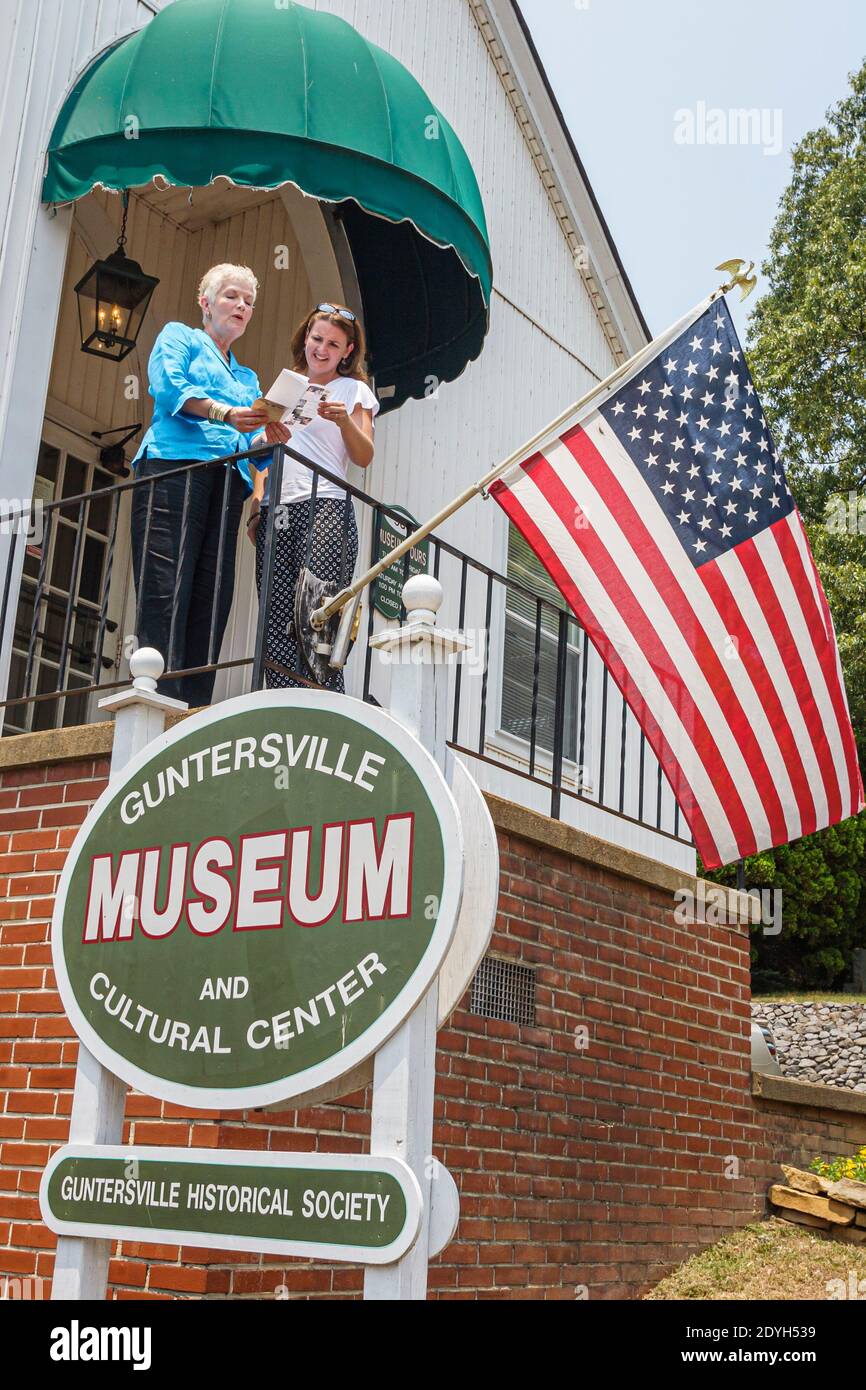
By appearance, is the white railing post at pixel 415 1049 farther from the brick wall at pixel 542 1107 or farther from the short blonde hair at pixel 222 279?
the short blonde hair at pixel 222 279

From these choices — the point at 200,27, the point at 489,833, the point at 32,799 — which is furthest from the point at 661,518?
the point at 200,27

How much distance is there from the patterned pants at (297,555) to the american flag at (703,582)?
0.94 metres

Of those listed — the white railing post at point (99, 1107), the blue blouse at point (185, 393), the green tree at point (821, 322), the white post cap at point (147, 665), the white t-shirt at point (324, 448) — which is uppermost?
the green tree at point (821, 322)

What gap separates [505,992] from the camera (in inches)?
195

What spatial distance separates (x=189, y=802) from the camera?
9.12 feet

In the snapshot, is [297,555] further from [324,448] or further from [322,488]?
[324,448]

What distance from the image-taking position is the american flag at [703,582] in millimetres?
3891

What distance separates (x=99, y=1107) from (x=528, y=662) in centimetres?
662

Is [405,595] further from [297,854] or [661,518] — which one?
[661,518]

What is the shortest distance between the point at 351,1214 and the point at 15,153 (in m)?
5.01

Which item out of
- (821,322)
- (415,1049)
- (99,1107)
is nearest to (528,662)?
(99,1107)

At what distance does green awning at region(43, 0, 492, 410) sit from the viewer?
557 cm

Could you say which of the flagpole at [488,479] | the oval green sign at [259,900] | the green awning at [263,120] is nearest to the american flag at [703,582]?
the flagpole at [488,479]

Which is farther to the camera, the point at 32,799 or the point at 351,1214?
the point at 32,799
